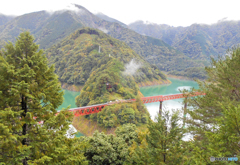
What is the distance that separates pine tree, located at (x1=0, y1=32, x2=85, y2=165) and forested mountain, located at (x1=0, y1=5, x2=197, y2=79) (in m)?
121

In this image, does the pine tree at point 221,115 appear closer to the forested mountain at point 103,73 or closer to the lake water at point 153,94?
the lake water at point 153,94

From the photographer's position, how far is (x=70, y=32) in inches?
4786

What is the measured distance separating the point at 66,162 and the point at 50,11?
716 ft

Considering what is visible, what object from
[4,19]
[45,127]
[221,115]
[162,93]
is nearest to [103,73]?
[221,115]

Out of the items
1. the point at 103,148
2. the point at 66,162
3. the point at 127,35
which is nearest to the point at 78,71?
the point at 103,148

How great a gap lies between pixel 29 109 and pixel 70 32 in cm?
12918

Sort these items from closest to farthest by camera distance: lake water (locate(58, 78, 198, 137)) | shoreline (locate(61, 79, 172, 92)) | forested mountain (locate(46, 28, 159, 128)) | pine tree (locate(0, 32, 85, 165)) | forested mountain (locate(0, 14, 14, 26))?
pine tree (locate(0, 32, 85, 165)), forested mountain (locate(46, 28, 159, 128)), lake water (locate(58, 78, 198, 137)), shoreline (locate(61, 79, 172, 92)), forested mountain (locate(0, 14, 14, 26))

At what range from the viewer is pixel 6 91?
4793 millimetres

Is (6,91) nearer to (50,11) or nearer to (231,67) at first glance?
(231,67)

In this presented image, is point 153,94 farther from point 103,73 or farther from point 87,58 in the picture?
point 87,58

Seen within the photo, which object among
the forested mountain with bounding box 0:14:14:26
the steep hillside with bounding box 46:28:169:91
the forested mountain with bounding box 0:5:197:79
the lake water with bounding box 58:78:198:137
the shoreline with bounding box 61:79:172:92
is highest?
the forested mountain with bounding box 0:14:14:26

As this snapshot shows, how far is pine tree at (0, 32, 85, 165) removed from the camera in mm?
4371

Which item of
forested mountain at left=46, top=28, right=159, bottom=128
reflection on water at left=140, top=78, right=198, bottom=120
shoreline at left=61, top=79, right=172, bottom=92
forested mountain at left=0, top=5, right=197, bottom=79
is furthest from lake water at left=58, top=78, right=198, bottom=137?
forested mountain at left=0, top=5, right=197, bottom=79

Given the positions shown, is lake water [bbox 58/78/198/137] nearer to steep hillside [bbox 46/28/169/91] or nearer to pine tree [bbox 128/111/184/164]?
steep hillside [bbox 46/28/169/91]
